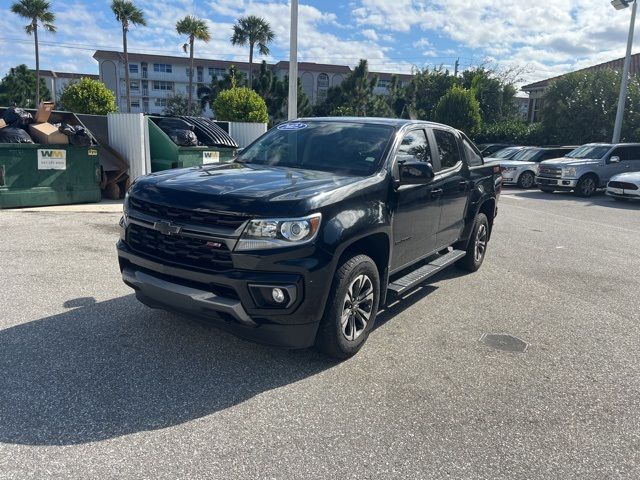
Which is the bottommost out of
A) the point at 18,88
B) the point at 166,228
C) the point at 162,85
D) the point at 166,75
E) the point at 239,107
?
the point at 166,228

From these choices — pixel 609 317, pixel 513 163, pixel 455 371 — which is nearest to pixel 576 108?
pixel 513 163

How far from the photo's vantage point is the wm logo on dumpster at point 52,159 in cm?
979

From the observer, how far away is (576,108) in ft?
86.2

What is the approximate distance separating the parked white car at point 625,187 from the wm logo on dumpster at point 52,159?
14.9m

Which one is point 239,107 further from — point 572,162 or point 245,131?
point 572,162

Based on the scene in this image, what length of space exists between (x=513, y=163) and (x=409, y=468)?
62.4ft

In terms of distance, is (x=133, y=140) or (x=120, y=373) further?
(x=133, y=140)

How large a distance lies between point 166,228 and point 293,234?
35.4 inches

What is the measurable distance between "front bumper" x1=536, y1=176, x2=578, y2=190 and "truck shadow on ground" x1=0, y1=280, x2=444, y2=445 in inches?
568

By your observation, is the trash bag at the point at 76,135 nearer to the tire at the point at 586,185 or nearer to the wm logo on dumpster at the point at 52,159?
→ the wm logo on dumpster at the point at 52,159

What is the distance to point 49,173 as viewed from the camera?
9992 millimetres

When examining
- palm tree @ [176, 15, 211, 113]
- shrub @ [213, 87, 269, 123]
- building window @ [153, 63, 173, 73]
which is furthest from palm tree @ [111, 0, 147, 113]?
building window @ [153, 63, 173, 73]

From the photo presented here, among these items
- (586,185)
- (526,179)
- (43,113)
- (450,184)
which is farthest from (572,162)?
(43,113)

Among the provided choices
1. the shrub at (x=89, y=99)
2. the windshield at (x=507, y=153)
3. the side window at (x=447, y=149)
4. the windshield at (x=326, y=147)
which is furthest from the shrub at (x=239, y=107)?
the windshield at (x=326, y=147)
